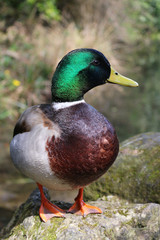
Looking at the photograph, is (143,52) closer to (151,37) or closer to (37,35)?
(151,37)

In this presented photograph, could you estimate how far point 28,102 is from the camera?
701 cm

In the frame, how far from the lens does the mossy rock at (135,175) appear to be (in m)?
3.02

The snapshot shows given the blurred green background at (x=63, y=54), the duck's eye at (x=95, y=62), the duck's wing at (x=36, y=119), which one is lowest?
the blurred green background at (x=63, y=54)

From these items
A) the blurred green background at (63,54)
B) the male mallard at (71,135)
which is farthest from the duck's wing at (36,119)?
the blurred green background at (63,54)

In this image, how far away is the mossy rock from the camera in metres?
3.02

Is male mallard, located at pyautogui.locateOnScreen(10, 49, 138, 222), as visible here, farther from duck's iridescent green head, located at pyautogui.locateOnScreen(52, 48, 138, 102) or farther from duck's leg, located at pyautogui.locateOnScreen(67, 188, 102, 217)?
duck's leg, located at pyautogui.locateOnScreen(67, 188, 102, 217)

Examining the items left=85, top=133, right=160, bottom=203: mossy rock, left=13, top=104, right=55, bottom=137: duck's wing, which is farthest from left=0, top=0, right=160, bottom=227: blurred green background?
left=13, top=104, right=55, bottom=137: duck's wing

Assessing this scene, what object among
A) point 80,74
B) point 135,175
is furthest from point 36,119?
point 135,175

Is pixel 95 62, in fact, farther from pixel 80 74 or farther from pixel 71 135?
pixel 71 135

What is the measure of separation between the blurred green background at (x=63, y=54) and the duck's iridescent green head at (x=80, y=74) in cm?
243

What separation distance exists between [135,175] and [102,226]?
3.06 feet

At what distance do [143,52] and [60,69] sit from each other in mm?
14420

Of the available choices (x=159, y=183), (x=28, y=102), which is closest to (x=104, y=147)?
(x=159, y=183)

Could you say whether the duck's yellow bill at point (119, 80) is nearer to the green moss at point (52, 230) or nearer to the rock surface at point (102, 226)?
the rock surface at point (102, 226)
